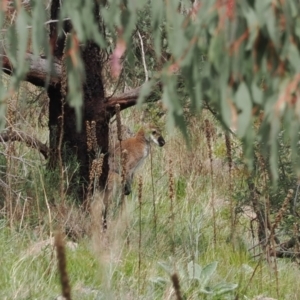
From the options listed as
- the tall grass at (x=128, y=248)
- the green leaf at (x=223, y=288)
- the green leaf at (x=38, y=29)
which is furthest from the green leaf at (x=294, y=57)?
the green leaf at (x=223, y=288)

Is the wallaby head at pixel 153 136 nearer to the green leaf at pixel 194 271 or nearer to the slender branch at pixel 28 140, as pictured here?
the slender branch at pixel 28 140

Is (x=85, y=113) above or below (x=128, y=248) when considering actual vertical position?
above

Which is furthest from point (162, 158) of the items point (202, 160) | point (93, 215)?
point (93, 215)

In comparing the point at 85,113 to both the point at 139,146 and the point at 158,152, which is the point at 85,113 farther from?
the point at 158,152

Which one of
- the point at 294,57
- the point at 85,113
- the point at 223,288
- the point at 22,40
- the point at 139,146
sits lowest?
the point at 223,288

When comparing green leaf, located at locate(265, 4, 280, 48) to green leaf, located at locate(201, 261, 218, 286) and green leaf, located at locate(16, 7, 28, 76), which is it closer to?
green leaf, located at locate(16, 7, 28, 76)

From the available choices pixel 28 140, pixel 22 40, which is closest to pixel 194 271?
pixel 28 140

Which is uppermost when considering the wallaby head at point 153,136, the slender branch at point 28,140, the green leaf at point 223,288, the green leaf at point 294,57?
the wallaby head at point 153,136

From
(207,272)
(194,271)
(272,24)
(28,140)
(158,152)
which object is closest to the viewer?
(272,24)

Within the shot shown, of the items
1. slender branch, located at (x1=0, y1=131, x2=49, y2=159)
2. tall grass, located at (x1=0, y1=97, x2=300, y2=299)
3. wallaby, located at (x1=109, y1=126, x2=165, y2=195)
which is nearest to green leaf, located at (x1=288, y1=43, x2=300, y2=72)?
tall grass, located at (x1=0, y1=97, x2=300, y2=299)

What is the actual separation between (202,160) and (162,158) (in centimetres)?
61

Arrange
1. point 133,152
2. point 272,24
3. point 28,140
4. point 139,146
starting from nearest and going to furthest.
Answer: point 272,24 → point 28,140 → point 133,152 → point 139,146

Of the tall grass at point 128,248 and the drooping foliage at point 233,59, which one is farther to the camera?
the tall grass at point 128,248

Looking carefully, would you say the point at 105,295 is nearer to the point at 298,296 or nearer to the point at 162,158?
the point at 298,296
